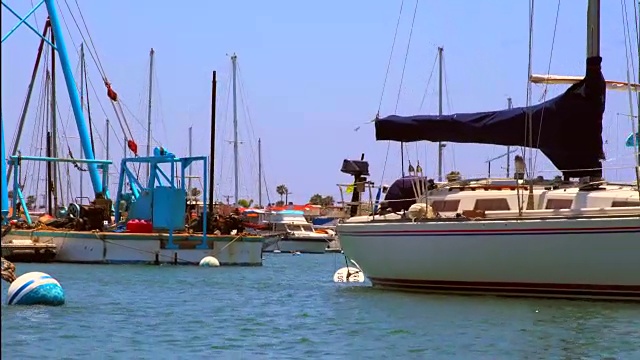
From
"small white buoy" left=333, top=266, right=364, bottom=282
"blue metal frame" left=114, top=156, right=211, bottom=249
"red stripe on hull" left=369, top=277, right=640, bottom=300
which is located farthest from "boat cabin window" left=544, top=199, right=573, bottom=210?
"blue metal frame" left=114, top=156, right=211, bottom=249

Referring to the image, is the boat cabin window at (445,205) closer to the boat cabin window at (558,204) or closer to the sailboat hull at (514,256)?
the sailboat hull at (514,256)

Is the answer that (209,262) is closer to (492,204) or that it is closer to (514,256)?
(492,204)

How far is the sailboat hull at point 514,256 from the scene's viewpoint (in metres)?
19.3

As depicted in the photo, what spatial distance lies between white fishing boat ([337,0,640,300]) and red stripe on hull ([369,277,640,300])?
25 millimetres

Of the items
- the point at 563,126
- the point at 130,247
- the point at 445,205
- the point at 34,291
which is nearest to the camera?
the point at 34,291

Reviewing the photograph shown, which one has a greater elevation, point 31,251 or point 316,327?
point 31,251

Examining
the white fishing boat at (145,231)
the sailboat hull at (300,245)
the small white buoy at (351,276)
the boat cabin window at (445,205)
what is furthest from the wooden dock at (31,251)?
the sailboat hull at (300,245)

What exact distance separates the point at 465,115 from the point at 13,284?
38.0 ft

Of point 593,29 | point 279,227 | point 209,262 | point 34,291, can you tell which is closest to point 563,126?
point 593,29

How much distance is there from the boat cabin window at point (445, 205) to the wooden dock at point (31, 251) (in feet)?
76.9

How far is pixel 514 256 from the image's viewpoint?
20641mm

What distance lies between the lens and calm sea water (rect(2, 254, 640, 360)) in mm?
13938

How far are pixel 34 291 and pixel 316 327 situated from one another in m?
5.51

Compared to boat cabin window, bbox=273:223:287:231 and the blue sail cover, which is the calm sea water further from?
boat cabin window, bbox=273:223:287:231
